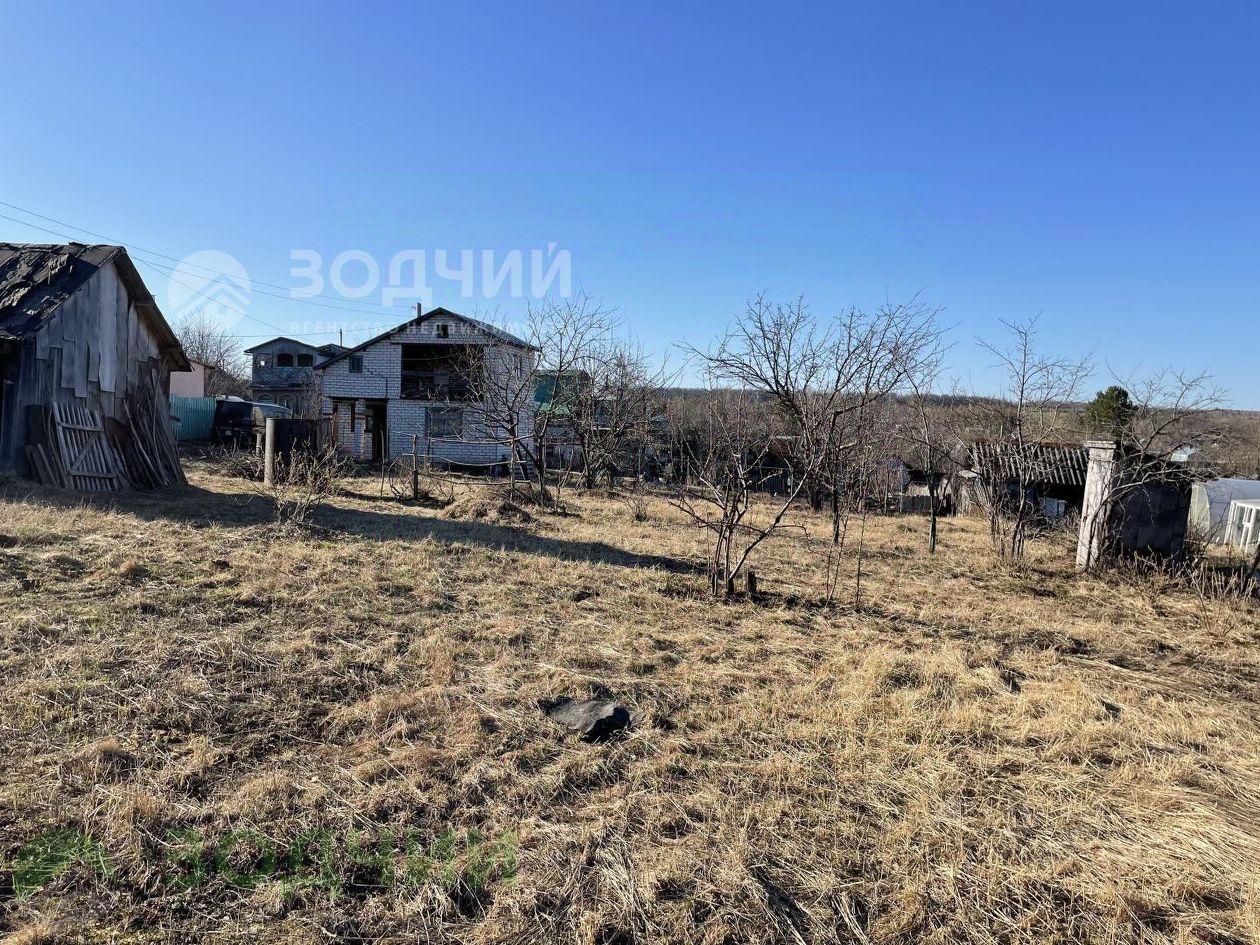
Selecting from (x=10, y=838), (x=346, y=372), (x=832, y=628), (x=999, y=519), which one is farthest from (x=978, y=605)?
(x=346, y=372)

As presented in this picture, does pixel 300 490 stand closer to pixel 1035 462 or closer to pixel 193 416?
pixel 1035 462

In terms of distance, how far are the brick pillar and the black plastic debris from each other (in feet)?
31.4

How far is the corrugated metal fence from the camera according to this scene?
995 inches

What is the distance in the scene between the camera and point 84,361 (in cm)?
1114

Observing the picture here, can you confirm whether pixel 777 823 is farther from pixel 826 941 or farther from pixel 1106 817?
pixel 1106 817

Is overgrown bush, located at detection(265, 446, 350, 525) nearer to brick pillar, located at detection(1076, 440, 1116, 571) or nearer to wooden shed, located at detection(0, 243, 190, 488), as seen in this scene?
wooden shed, located at detection(0, 243, 190, 488)

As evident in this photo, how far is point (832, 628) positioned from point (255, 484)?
12618 mm

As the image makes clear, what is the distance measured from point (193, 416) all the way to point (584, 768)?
28660mm

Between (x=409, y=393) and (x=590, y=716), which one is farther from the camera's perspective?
(x=409, y=393)

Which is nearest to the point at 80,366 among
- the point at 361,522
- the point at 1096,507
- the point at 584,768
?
the point at 361,522

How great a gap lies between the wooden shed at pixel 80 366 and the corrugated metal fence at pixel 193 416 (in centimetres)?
1366

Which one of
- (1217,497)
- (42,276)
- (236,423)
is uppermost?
(42,276)

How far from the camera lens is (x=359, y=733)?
357cm

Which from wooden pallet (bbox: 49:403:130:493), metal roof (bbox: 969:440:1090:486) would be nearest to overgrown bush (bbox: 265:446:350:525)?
wooden pallet (bbox: 49:403:130:493)
